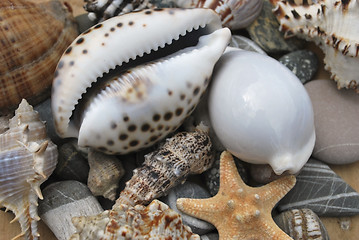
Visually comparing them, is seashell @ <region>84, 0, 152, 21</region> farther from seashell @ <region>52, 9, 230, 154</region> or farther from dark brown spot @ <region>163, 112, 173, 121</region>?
dark brown spot @ <region>163, 112, 173, 121</region>

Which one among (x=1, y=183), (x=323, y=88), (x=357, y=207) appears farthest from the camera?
(x=323, y=88)

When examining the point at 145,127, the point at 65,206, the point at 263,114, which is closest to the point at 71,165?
the point at 65,206

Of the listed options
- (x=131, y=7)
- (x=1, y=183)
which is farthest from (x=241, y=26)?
(x=1, y=183)

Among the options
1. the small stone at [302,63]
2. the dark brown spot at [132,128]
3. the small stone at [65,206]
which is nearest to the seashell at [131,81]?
the dark brown spot at [132,128]

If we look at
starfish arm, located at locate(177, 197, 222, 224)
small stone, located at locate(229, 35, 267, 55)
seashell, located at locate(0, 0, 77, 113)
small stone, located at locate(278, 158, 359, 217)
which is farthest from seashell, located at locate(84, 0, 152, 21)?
small stone, located at locate(278, 158, 359, 217)

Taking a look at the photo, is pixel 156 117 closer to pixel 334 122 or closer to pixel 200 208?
pixel 200 208

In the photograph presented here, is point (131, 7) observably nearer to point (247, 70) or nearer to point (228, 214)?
point (247, 70)
